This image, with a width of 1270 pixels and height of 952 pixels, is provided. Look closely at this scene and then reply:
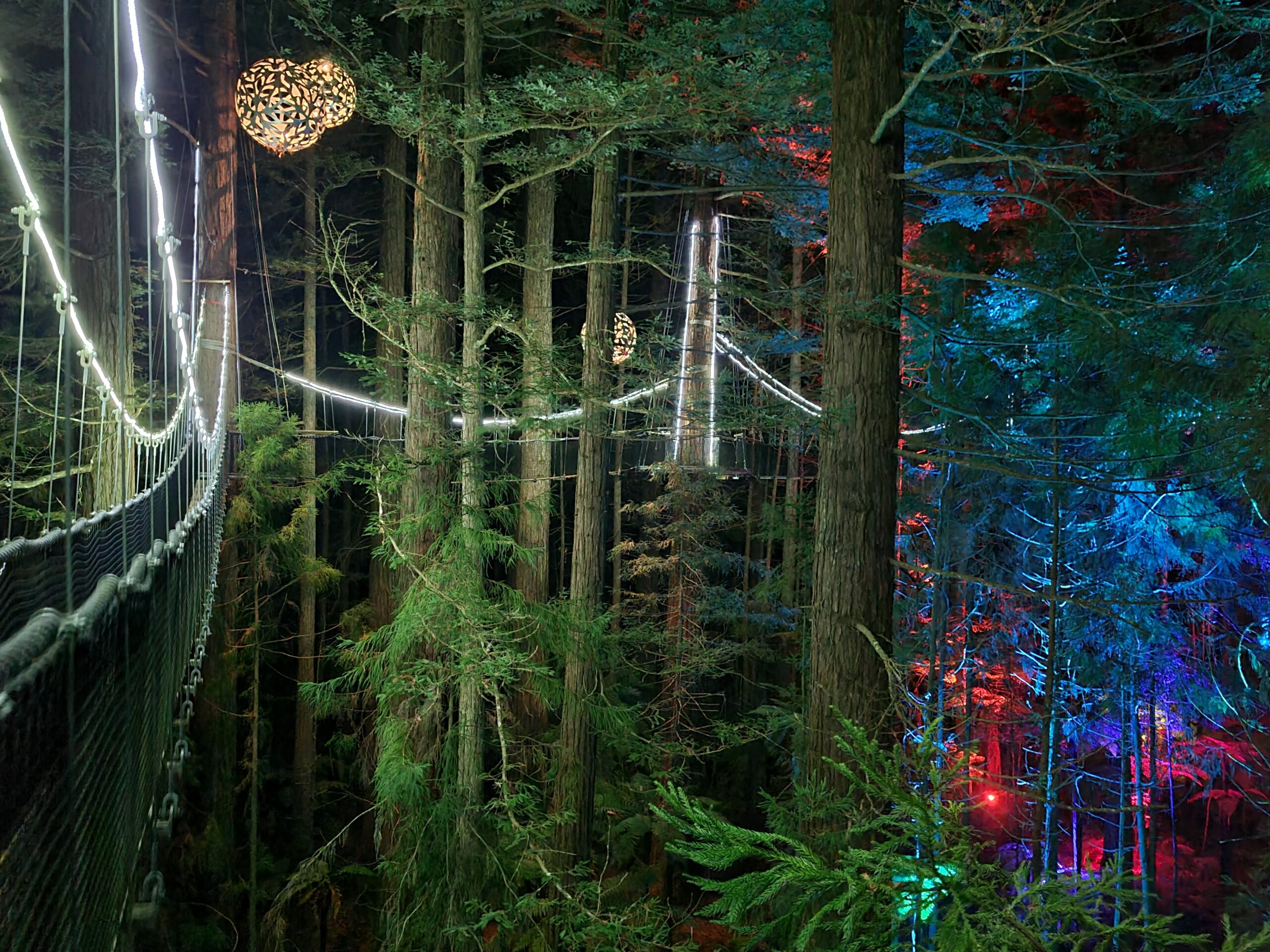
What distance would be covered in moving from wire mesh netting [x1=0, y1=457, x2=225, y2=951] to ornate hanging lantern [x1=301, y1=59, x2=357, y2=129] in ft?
11.6

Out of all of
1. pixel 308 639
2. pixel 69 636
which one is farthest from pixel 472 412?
pixel 308 639

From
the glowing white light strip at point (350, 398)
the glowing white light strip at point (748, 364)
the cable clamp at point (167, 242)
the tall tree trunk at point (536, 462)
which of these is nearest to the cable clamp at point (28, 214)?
the cable clamp at point (167, 242)

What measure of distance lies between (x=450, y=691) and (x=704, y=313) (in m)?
4.27

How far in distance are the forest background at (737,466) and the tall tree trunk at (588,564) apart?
0.04 m

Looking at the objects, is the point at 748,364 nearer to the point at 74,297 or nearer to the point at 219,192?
the point at 219,192

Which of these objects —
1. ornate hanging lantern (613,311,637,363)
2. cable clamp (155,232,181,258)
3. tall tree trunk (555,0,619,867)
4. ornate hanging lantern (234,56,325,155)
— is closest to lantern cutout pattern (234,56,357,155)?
ornate hanging lantern (234,56,325,155)

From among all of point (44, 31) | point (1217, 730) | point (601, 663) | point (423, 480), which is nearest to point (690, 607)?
point (601, 663)

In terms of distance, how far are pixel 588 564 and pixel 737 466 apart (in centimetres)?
187

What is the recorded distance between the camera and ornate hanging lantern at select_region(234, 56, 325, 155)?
520 centimetres

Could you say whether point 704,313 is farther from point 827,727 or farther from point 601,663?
point 827,727

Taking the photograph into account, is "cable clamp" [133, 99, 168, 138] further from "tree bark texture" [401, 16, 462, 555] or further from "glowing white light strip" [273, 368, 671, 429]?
"tree bark texture" [401, 16, 462, 555]

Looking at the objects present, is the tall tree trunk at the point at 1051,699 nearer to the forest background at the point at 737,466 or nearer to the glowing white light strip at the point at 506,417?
the forest background at the point at 737,466

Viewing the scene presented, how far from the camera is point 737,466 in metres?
7.72

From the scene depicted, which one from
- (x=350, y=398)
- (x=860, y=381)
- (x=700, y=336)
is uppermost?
(x=700, y=336)
